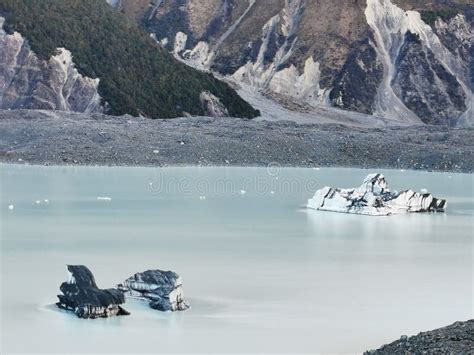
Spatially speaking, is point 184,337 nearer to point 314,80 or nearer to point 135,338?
point 135,338

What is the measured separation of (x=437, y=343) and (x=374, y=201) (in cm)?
1258

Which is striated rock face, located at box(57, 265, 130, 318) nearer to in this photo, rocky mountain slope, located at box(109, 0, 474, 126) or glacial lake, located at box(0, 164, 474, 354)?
glacial lake, located at box(0, 164, 474, 354)

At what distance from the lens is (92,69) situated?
190ft

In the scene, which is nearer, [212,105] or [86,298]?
[86,298]

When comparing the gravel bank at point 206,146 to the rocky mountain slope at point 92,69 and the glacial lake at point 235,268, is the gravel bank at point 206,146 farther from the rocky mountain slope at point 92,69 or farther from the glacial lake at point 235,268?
the glacial lake at point 235,268

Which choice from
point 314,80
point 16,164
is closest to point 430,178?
point 16,164

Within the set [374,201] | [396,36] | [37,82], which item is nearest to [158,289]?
[374,201]

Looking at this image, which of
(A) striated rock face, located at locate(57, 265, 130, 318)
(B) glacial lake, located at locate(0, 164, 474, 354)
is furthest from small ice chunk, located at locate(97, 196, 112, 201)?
(A) striated rock face, located at locate(57, 265, 130, 318)

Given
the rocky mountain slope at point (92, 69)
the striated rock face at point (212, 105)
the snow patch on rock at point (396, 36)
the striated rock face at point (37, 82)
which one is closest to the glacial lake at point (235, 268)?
the striated rock face at point (37, 82)

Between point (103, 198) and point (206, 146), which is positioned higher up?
point (206, 146)

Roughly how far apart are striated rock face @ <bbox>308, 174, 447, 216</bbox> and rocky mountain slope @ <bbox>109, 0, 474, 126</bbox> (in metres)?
49.2

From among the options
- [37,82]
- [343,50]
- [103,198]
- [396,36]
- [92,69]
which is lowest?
[103,198]

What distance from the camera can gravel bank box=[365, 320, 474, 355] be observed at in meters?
8.19

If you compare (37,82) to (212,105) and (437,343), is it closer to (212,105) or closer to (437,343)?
(212,105)
